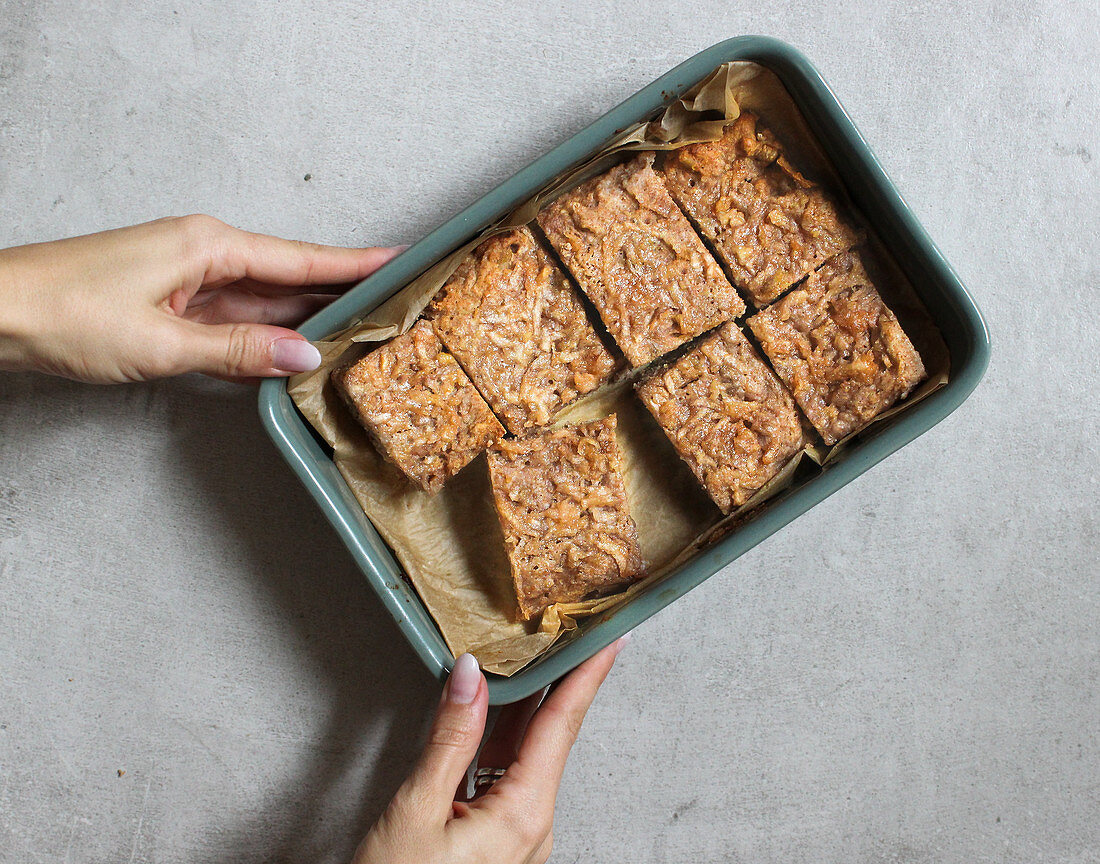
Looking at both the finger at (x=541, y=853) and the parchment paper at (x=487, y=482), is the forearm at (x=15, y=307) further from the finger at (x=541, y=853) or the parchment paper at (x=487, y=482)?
the finger at (x=541, y=853)

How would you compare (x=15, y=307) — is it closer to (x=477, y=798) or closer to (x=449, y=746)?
(x=449, y=746)

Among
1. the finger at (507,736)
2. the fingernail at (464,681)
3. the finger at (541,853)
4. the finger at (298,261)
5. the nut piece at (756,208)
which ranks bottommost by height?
the finger at (541,853)

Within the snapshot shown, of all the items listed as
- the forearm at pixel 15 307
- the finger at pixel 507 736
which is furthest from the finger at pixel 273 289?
the finger at pixel 507 736


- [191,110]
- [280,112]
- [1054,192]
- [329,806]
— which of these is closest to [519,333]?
[280,112]

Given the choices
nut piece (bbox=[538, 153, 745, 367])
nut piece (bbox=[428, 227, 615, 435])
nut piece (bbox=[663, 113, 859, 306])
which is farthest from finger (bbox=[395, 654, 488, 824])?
nut piece (bbox=[663, 113, 859, 306])

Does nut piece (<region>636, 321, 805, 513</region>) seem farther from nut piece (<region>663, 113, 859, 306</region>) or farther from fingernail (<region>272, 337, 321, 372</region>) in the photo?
fingernail (<region>272, 337, 321, 372</region>)

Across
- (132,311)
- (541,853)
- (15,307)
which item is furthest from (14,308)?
(541,853)
